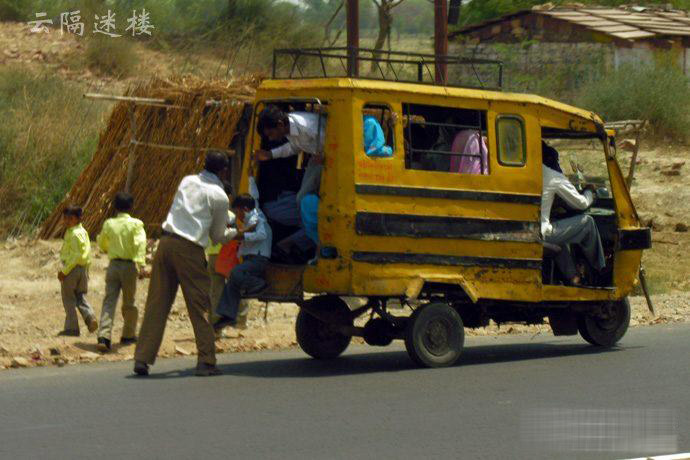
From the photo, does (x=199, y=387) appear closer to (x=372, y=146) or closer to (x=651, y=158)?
(x=372, y=146)

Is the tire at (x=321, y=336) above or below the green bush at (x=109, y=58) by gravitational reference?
below

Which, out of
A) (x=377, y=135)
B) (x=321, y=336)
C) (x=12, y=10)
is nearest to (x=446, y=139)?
(x=377, y=135)

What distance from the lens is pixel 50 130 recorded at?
2134 cm

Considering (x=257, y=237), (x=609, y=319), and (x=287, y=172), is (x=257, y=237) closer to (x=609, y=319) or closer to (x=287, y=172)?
(x=287, y=172)

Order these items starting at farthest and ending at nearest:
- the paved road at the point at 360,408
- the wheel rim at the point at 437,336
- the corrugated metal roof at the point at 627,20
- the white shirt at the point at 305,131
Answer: the corrugated metal roof at the point at 627,20 → the wheel rim at the point at 437,336 → the white shirt at the point at 305,131 → the paved road at the point at 360,408

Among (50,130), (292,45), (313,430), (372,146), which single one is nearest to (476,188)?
(372,146)

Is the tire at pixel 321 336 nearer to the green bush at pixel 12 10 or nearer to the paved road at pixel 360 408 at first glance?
the paved road at pixel 360 408

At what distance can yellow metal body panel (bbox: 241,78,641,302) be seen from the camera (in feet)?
35.9

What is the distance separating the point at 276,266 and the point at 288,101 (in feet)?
4.49

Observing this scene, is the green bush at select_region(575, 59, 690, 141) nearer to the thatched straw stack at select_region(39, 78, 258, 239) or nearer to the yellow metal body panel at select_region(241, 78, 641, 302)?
the thatched straw stack at select_region(39, 78, 258, 239)

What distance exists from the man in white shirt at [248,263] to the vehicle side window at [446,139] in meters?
1.32

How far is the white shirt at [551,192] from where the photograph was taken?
12.2 meters

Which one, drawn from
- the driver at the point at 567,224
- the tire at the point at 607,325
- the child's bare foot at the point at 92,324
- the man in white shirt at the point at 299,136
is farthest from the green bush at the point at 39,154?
the driver at the point at 567,224

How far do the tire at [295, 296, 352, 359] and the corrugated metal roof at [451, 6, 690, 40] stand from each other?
1975cm
